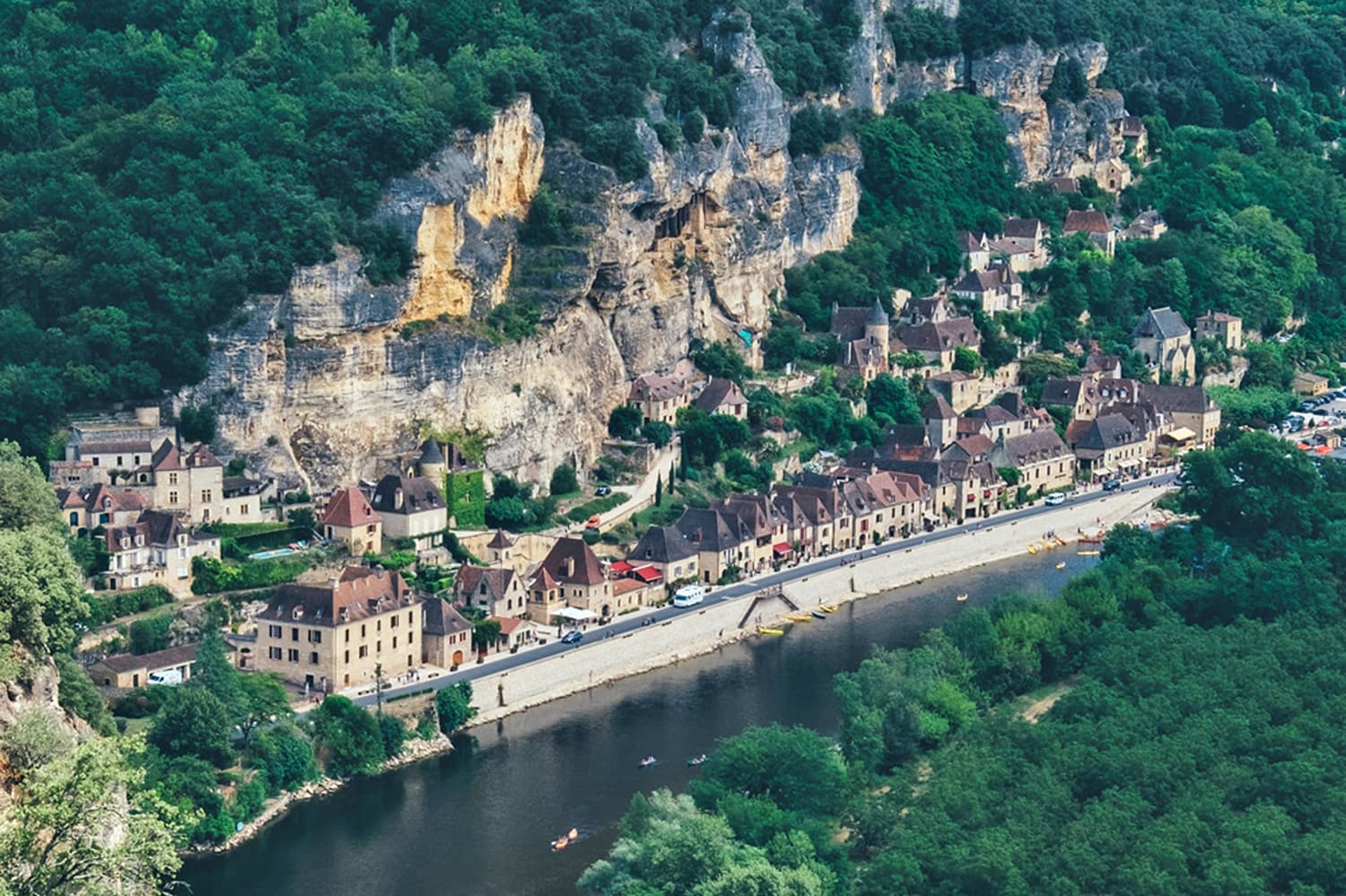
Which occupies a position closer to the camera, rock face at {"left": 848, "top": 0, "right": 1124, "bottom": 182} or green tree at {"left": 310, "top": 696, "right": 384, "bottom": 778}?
green tree at {"left": 310, "top": 696, "right": 384, "bottom": 778}

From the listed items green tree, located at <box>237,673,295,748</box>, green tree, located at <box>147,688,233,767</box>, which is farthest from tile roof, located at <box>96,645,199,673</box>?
green tree, located at <box>147,688,233,767</box>

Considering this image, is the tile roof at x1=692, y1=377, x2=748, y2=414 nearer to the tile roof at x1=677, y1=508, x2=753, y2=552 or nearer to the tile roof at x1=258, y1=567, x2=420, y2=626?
the tile roof at x1=677, y1=508, x2=753, y2=552

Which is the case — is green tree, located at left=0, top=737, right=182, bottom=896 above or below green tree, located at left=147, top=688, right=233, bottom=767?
above

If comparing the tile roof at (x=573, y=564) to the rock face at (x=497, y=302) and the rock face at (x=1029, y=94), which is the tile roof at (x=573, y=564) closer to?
the rock face at (x=497, y=302)

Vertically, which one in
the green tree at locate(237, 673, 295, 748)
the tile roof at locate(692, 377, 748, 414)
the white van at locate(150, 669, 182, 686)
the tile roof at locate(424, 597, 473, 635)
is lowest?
the green tree at locate(237, 673, 295, 748)

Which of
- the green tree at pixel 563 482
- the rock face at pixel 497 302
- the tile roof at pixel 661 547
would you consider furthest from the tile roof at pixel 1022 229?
the tile roof at pixel 661 547

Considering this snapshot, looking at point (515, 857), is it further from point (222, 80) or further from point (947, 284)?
point (947, 284)

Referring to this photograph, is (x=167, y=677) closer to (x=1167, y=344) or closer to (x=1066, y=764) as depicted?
(x=1066, y=764)

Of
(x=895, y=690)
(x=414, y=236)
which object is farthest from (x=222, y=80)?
(x=895, y=690)
